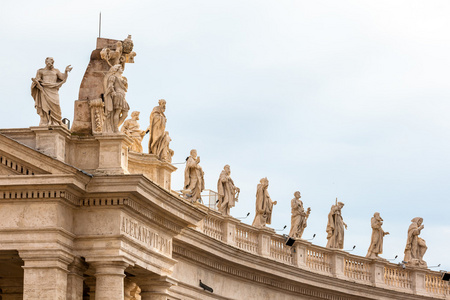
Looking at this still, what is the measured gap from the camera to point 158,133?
234ft

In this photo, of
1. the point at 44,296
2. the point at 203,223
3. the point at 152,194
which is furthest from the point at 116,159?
the point at 203,223

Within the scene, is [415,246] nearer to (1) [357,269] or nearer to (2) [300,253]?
(1) [357,269]

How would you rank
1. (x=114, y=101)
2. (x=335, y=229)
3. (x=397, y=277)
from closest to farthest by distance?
(x=114, y=101), (x=335, y=229), (x=397, y=277)

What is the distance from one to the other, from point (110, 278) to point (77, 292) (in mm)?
1277

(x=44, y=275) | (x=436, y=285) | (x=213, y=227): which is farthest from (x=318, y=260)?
(x=44, y=275)

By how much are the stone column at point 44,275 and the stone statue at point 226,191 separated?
17.0m

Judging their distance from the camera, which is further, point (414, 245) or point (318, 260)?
point (414, 245)

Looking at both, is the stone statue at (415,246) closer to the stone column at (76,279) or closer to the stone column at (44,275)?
the stone column at (76,279)

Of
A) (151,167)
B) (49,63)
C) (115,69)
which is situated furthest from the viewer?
(151,167)

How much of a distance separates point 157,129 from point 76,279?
32.6 feet

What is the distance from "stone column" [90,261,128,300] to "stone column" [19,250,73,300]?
1.57m

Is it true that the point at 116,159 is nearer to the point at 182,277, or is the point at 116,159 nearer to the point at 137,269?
the point at 137,269

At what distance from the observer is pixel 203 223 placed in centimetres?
7569

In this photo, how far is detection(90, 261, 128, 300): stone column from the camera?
6329cm
